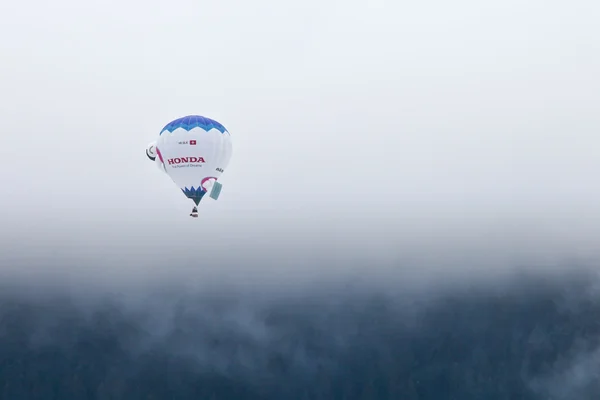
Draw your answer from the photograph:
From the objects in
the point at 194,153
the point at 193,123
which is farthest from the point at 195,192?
the point at 193,123

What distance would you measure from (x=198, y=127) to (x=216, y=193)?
1189 centimetres

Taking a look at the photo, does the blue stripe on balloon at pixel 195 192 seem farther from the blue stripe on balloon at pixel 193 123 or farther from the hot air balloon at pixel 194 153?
the blue stripe on balloon at pixel 193 123

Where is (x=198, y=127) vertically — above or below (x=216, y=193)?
above

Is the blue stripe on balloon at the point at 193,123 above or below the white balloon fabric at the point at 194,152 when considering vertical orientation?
above

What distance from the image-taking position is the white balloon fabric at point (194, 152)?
138 metres

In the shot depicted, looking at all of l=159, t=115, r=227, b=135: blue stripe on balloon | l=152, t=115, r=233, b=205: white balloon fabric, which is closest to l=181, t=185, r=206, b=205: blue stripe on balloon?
l=152, t=115, r=233, b=205: white balloon fabric

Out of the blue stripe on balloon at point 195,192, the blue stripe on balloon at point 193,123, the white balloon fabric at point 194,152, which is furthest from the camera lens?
the blue stripe on balloon at point 195,192

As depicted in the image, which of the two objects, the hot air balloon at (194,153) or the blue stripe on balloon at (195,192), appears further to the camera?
the blue stripe on balloon at (195,192)

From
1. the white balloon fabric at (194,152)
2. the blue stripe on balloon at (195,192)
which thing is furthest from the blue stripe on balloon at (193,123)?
the blue stripe on balloon at (195,192)

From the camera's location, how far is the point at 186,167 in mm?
139500

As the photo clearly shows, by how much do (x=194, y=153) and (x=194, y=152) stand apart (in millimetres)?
170

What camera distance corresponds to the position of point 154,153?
14450cm

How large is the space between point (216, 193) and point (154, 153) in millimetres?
13911

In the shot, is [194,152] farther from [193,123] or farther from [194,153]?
[193,123]
